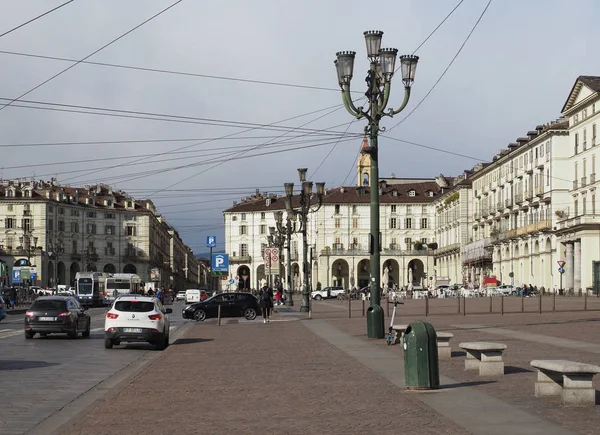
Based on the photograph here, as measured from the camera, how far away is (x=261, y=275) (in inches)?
6417

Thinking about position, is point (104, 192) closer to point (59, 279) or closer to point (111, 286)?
point (59, 279)

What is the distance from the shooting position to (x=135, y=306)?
28.2 metres

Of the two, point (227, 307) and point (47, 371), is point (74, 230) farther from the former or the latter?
point (47, 371)

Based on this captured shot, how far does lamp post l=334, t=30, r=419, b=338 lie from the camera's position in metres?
27.5

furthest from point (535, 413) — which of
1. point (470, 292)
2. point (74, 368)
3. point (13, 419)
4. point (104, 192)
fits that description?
point (104, 192)

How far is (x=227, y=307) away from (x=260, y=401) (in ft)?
120

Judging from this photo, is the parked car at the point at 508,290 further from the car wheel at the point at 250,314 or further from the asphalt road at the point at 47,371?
the asphalt road at the point at 47,371

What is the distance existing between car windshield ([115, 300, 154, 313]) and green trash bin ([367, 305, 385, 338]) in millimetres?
6033

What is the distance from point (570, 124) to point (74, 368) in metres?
79.7

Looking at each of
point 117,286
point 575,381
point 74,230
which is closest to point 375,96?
point 575,381

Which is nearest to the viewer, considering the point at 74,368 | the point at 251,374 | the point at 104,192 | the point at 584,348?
the point at 251,374

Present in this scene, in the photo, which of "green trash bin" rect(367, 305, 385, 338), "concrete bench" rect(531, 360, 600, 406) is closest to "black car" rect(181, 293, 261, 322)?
"green trash bin" rect(367, 305, 385, 338)

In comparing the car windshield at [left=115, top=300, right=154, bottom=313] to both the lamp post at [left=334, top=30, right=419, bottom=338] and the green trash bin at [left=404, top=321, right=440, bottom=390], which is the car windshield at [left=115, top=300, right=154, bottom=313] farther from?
the green trash bin at [left=404, top=321, right=440, bottom=390]

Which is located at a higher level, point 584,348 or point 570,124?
point 570,124
